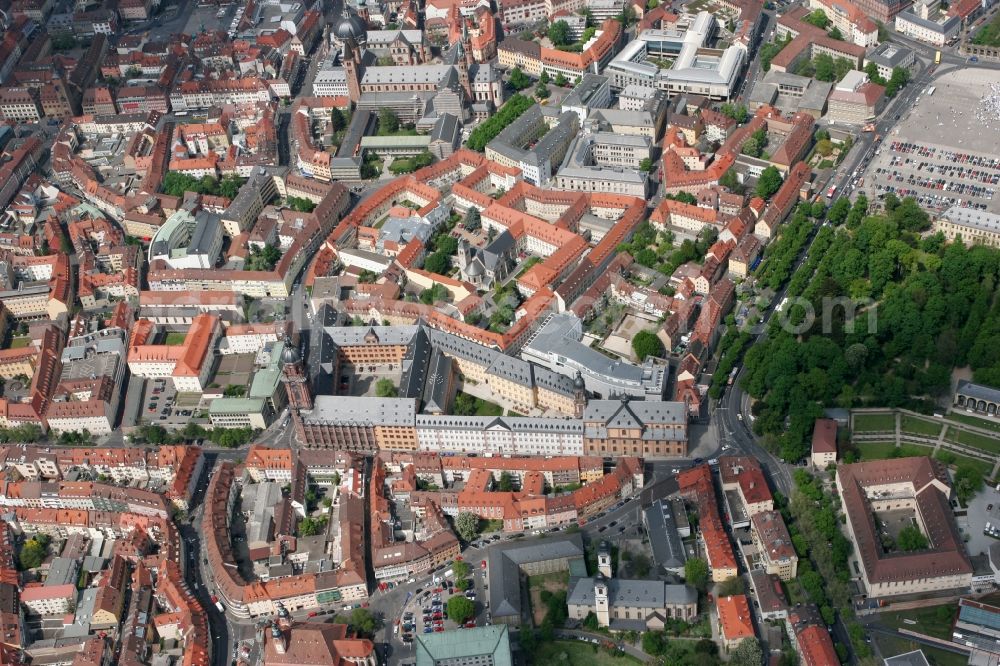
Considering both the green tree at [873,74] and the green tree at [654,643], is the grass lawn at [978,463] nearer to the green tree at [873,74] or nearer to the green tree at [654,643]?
the green tree at [654,643]

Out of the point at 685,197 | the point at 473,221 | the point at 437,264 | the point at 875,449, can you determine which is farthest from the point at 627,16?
the point at 875,449

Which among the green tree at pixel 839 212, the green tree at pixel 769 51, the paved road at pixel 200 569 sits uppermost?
the green tree at pixel 769 51

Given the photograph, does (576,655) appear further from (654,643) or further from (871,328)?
(871,328)

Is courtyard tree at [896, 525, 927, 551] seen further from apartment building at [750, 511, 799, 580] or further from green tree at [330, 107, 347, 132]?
green tree at [330, 107, 347, 132]

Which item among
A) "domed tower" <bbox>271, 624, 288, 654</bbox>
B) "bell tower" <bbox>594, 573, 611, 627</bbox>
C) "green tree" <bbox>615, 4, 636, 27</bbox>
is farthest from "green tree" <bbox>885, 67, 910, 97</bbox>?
"domed tower" <bbox>271, 624, 288, 654</bbox>

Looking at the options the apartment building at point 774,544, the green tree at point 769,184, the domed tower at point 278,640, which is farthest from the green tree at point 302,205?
the apartment building at point 774,544

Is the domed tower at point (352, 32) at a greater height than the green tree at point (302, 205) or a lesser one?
greater

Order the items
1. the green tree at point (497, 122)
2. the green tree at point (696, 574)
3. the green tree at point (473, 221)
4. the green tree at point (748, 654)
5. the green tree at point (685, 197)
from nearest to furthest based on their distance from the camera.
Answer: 1. the green tree at point (748, 654)
2. the green tree at point (696, 574)
3. the green tree at point (685, 197)
4. the green tree at point (473, 221)
5. the green tree at point (497, 122)

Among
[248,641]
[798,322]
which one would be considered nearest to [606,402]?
[798,322]
